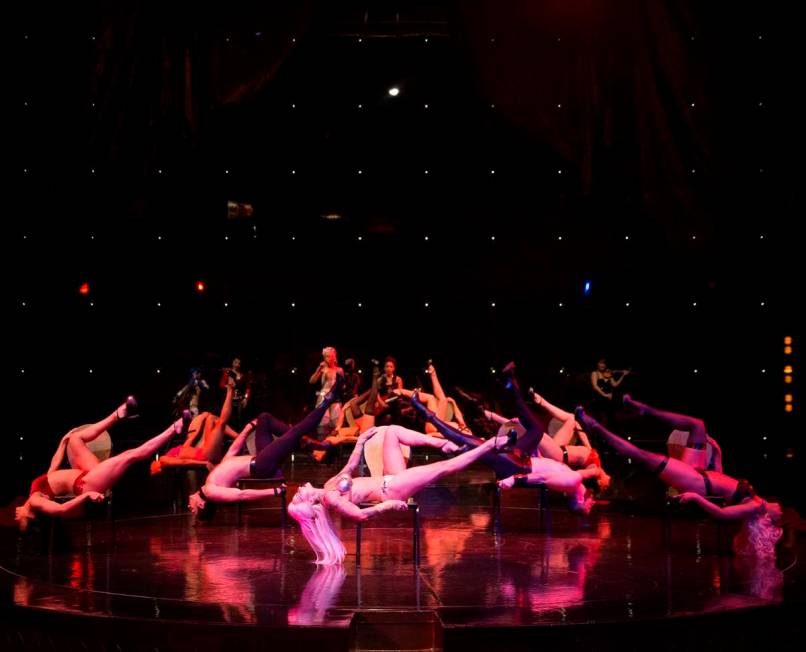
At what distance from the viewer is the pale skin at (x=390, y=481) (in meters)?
5.44

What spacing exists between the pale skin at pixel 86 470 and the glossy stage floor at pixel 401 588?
27 cm

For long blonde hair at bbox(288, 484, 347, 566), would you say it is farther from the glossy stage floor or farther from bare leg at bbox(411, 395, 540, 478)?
bare leg at bbox(411, 395, 540, 478)

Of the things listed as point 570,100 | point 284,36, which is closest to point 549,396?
point 570,100

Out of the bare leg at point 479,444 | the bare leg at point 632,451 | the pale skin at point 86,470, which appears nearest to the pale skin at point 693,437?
the bare leg at point 632,451

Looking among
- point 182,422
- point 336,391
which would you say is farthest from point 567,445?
point 182,422

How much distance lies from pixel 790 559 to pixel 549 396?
5.40m

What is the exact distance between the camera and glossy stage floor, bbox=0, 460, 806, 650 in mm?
4207

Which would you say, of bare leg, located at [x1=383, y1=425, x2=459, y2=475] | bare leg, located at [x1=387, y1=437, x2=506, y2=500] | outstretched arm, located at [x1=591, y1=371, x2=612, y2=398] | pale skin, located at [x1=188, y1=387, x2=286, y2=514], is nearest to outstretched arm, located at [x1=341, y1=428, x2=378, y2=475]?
bare leg, located at [x1=383, y1=425, x2=459, y2=475]

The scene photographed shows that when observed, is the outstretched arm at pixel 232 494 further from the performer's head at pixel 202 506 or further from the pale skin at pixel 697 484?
the pale skin at pixel 697 484

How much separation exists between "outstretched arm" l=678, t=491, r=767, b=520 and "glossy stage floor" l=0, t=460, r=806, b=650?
0.84 feet

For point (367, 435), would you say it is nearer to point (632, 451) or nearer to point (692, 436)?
point (632, 451)

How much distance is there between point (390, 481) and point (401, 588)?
0.80m

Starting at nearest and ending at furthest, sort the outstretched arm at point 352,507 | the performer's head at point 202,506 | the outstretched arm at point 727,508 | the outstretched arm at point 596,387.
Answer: the outstretched arm at point 352,507 < the outstretched arm at point 727,508 < the performer's head at point 202,506 < the outstretched arm at point 596,387

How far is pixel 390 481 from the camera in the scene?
18.5ft
